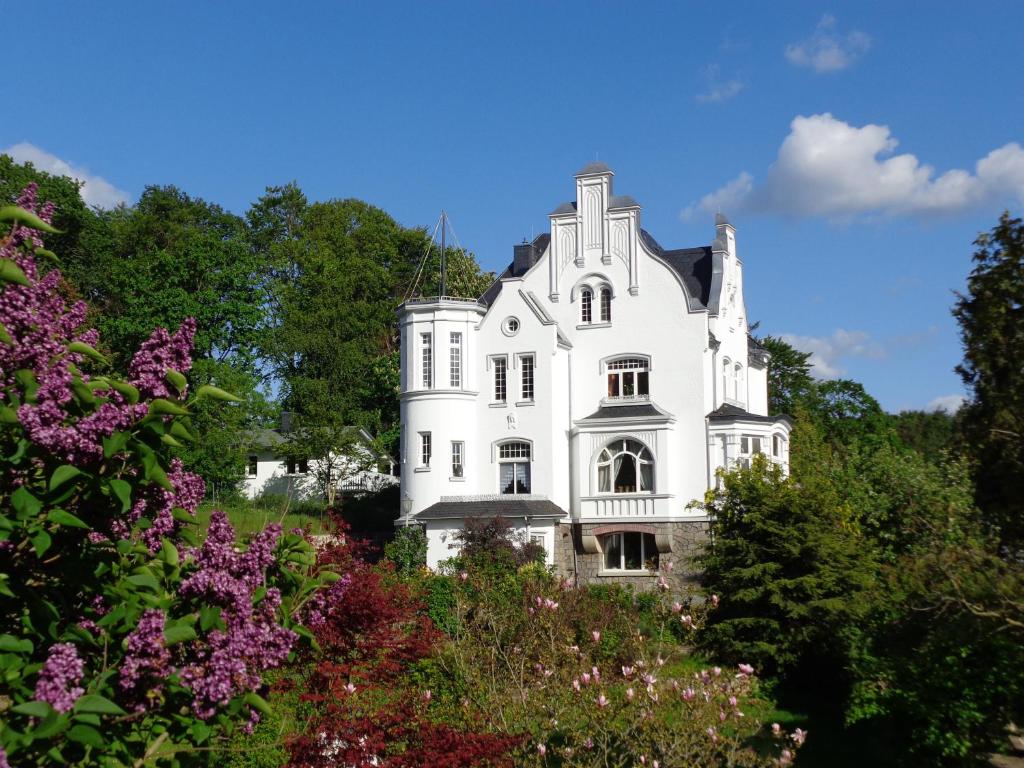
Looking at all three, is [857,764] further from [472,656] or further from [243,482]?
[243,482]

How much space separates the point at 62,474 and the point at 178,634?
0.83 meters

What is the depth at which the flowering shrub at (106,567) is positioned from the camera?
419cm

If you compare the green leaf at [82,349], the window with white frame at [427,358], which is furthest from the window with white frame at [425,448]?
the green leaf at [82,349]

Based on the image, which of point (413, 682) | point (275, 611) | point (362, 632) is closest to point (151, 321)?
point (413, 682)

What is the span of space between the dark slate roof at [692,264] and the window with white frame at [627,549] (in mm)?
8140

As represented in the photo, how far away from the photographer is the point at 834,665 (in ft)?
71.9

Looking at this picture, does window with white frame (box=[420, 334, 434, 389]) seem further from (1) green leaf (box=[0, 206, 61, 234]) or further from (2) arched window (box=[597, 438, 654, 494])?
(1) green leaf (box=[0, 206, 61, 234])

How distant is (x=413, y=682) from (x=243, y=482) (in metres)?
36.6

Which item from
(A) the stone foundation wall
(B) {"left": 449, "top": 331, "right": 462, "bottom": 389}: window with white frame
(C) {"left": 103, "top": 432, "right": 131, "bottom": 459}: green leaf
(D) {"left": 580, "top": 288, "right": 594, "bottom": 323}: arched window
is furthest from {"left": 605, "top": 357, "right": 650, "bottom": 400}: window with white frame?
(C) {"left": 103, "top": 432, "right": 131, "bottom": 459}: green leaf

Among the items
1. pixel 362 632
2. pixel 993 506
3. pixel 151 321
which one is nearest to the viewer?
pixel 993 506

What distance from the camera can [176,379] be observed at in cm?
450

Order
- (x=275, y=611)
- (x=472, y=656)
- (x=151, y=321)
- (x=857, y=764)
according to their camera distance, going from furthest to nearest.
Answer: (x=151, y=321) → (x=857, y=764) → (x=472, y=656) → (x=275, y=611)

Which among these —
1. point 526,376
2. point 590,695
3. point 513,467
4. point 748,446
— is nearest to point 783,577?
point 590,695

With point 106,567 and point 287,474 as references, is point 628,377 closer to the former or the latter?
point 287,474
